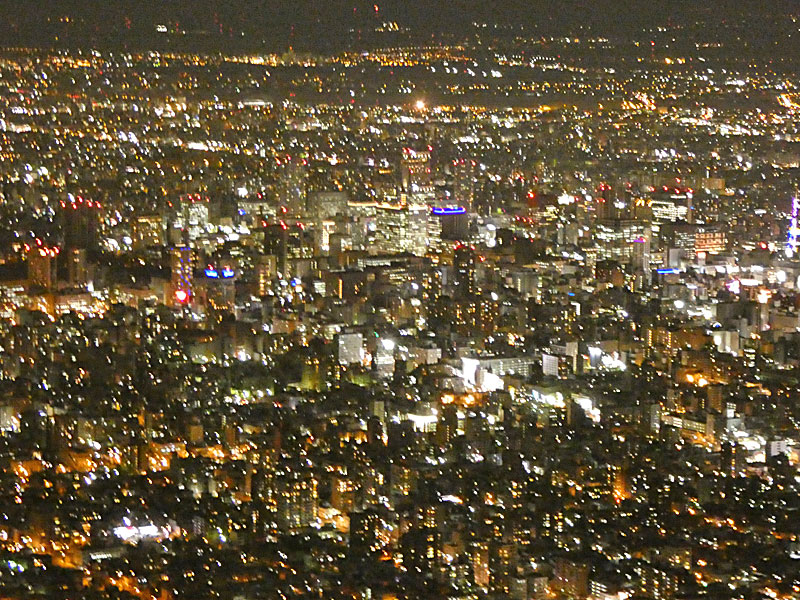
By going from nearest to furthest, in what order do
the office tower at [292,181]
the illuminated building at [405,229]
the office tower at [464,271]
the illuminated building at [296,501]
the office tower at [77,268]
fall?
1. the illuminated building at [296,501]
2. the office tower at [464,271]
3. the office tower at [77,268]
4. the illuminated building at [405,229]
5. the office tower at [292,181]

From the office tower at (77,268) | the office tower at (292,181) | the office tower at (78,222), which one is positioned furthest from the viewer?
the office tower at (292,181)

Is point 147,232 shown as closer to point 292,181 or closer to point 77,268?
point 77,268

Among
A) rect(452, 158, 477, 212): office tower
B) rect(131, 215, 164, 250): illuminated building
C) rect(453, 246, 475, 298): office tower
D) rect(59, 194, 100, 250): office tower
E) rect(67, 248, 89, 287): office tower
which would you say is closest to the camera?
rect(453, 246, 475, 298): office tower

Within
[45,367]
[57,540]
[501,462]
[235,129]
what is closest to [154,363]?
[45,367]

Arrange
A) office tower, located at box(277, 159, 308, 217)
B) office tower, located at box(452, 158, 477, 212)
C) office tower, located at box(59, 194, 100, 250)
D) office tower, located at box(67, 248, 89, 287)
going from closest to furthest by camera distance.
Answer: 1. office tower, located at box(67, 248, 89, 287)
2. office tower, located at box(59, 194, 100, 250)
3. office tower, located at box(277, 159, 308, 217)
4. office tower, located at box(452, 158, 477, 212)

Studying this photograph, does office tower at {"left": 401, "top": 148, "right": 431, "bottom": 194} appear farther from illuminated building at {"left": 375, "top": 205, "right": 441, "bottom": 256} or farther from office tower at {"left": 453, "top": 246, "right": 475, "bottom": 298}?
office tower at {"left": 453, "top": 246, "right": 475, "bottom": 298}

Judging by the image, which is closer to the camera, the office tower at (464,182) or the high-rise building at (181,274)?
the high-rise building at (181,274)

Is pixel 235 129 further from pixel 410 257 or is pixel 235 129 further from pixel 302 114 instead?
pixel 410 257

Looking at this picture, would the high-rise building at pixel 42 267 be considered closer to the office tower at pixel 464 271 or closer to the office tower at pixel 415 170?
the office tower at pixel 464 271

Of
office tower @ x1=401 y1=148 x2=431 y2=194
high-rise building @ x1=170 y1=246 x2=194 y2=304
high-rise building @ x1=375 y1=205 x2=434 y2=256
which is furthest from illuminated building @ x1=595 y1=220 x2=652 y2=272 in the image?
high-rise building @ x1=170 y1=246 x2=194 y2=304

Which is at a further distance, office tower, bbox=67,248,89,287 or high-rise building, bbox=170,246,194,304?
office tower, bbox=67,248,89,287

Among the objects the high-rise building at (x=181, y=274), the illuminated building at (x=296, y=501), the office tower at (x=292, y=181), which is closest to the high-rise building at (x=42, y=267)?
the high-rise building at (x=181, y=274)
